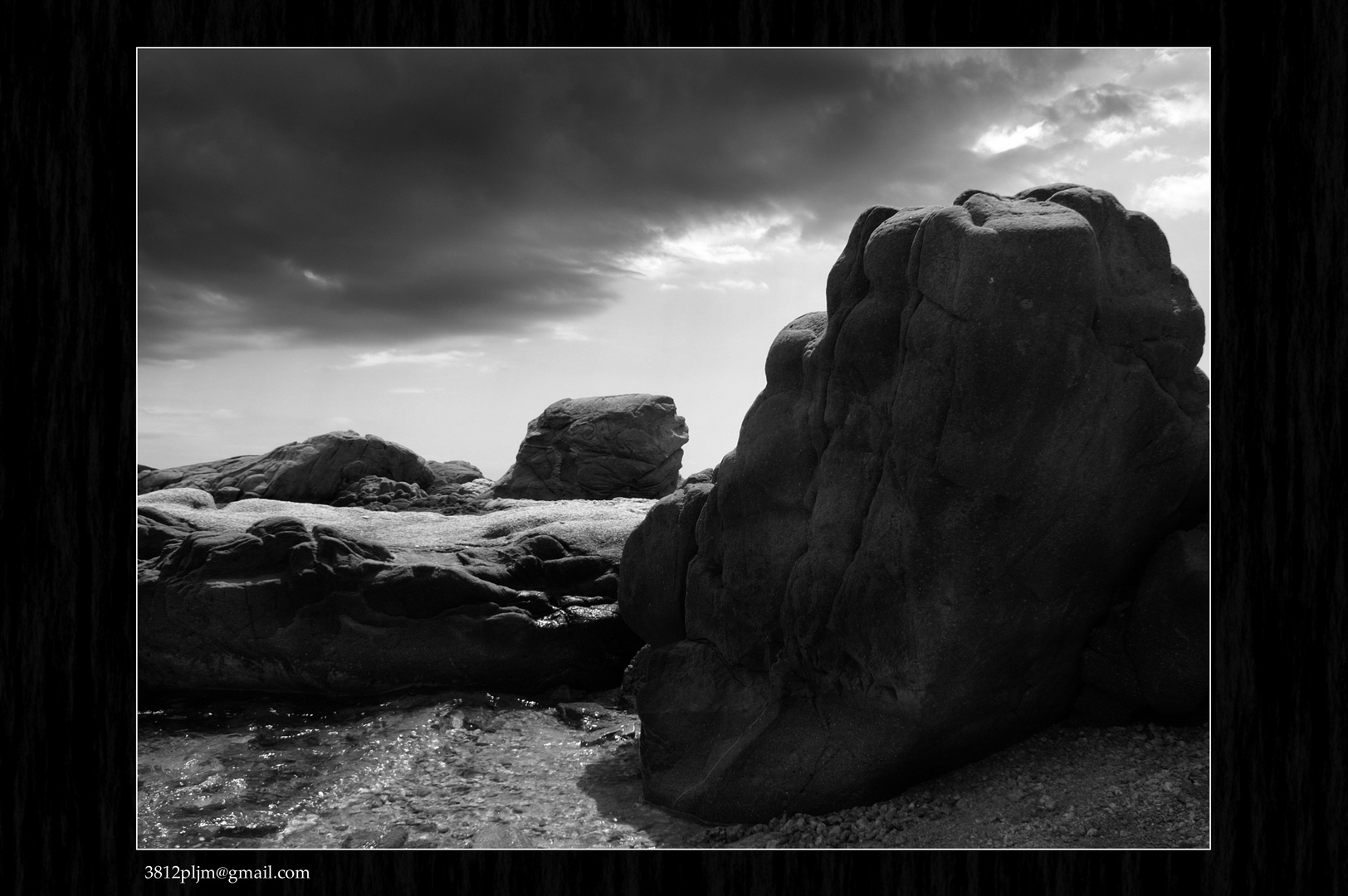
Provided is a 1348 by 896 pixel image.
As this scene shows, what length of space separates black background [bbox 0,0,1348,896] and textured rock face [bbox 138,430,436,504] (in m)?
21.2

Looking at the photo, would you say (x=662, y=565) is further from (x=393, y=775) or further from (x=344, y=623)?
(x=344, y=623)

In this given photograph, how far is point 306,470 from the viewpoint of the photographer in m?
24.9

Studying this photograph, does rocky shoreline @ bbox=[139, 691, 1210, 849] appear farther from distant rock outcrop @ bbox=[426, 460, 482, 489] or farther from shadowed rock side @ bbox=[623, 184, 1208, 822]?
distant rock outcrop @ bbox=[426, 460, 482, 489]

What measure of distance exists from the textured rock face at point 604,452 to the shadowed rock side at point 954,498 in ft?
54.4

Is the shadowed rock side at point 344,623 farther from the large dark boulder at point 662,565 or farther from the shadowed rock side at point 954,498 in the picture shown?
the shadowed rock side at point 954,498

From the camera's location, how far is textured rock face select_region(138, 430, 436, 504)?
2462 centimetres

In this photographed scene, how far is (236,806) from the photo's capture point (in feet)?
19.4

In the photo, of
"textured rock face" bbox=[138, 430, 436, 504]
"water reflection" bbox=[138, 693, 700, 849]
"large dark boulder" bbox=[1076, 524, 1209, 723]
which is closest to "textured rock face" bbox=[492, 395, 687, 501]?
"textured rock face" bbox=[138, 430, 436, 504]

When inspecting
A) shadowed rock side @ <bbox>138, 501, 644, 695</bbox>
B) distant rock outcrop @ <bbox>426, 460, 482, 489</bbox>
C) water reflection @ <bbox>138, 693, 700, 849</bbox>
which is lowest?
water reflection @ <bbox>138, 693, 700, 849</bbox>
